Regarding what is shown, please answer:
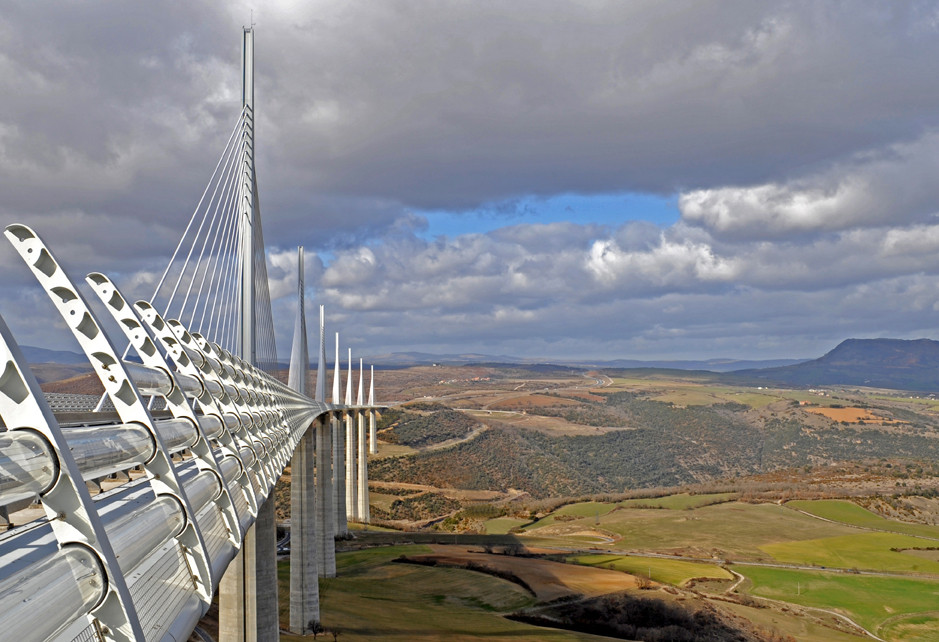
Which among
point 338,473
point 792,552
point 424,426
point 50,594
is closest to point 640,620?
point 338,473

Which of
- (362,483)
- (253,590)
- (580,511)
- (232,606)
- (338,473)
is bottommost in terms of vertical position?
(580,511)

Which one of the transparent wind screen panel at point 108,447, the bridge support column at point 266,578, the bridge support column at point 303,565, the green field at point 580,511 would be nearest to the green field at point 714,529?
the green field at point 580,511

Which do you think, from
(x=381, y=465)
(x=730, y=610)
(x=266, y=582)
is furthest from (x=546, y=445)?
(x=266, y=582)

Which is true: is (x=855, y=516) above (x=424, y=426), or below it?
below

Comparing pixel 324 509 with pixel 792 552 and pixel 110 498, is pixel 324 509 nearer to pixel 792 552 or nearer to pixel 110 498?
pixel 792 552

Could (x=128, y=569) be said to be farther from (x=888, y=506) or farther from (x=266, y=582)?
(x=888, y=506)

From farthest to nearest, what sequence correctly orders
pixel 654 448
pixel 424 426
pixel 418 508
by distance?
pixel 654 448 → pixel 424 426 → pixel 418 508

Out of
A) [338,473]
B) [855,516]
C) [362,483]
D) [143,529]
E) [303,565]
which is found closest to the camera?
[143,529]
